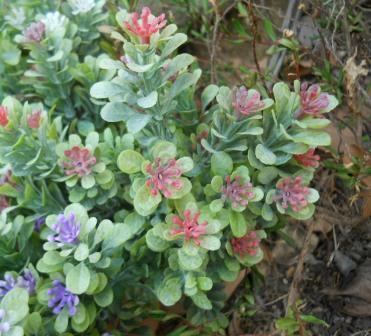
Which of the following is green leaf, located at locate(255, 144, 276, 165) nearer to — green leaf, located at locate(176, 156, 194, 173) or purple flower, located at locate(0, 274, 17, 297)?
green leaf, located at locate(176, 156, 194, 173)

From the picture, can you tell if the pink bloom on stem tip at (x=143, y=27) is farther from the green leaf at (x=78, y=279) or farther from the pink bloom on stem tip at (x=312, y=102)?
the green leaf at (x=78, y=279)

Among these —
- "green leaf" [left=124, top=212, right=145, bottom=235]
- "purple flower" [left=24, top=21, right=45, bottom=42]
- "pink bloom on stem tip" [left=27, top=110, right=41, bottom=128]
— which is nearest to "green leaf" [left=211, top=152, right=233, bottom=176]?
"green leaf" [left=124, top=212, right=145, bottom=235]

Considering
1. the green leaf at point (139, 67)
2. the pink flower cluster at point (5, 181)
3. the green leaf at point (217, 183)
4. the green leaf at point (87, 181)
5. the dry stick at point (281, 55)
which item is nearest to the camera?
the green leaf at point (139, 67)

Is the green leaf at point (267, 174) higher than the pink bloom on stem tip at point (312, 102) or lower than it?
lower

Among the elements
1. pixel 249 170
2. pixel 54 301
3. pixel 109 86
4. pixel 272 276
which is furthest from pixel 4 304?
pixel 272 276

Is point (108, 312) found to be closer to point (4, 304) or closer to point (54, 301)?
point (54, 301)

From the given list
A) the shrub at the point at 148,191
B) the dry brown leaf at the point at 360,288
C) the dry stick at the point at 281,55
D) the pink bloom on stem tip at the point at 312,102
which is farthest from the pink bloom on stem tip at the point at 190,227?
the dry stick at the point at 281,55
